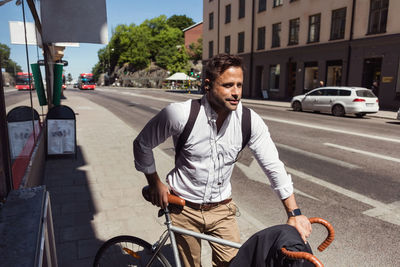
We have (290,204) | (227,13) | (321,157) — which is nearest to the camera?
(290,204)

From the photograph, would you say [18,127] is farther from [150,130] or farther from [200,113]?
[200,113]

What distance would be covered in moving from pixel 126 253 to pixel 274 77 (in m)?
31.0

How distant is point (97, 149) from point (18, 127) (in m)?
4.69

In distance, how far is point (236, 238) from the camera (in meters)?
2.28

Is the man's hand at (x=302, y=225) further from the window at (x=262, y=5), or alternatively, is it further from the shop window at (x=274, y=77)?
the window at (x=262, y=5)

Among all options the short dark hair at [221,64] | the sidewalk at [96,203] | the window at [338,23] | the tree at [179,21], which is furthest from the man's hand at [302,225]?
the tree at [179,21]

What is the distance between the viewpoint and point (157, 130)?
2055 mm

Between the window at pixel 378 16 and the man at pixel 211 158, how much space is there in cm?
2293

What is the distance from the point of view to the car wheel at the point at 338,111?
16562 millimetres

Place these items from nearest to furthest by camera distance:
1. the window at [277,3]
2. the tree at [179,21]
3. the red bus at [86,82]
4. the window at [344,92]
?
the window at [344,92], the window at [277,3], the red bus at [86,82], the tree at [179,21]

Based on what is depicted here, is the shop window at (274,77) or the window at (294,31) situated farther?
the shop window at (274,77)

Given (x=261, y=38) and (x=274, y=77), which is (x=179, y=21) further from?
(x=274, y=77)

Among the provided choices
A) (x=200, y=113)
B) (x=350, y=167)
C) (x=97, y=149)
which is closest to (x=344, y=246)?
(x=200, y=113)

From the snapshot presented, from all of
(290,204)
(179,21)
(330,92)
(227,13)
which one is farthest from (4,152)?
(179,21)
